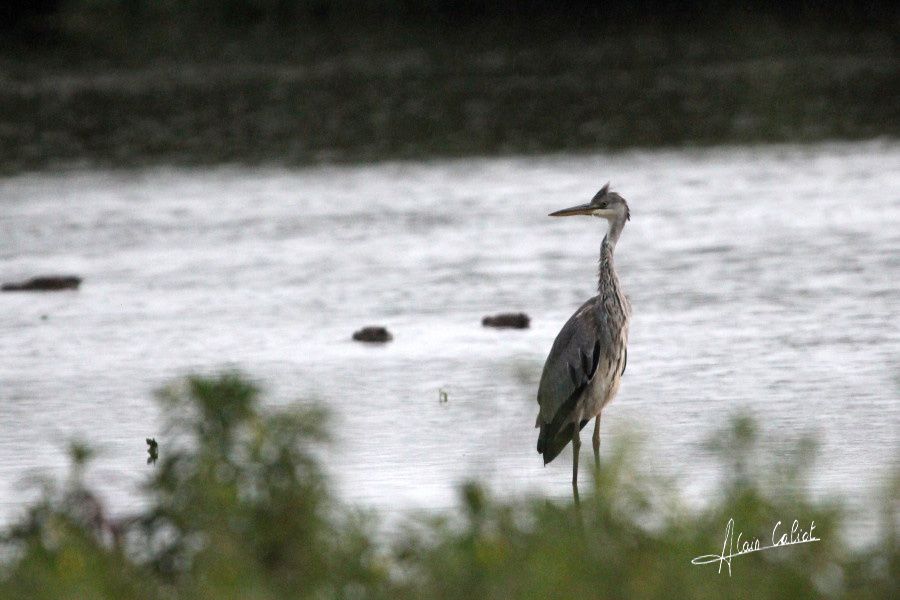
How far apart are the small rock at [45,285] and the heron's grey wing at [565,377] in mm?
9488

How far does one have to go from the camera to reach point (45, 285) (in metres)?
18.1

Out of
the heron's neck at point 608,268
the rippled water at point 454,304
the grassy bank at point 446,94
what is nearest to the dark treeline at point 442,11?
the grassy bank at point 446,94

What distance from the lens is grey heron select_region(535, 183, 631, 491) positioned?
953 cm

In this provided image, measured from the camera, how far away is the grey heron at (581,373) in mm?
9531

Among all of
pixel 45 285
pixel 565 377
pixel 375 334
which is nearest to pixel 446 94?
pixel 45 285

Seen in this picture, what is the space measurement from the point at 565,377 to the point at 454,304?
6.77m

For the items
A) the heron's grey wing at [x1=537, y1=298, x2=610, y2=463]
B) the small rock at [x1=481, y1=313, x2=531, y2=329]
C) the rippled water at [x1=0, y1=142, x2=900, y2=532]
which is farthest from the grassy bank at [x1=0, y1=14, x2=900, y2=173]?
the heron's grey wing at [x1=537, y1=298, x2=610, y2=463]

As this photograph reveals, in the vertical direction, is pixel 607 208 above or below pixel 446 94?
above

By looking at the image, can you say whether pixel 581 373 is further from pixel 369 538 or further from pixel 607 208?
pixel 369 538

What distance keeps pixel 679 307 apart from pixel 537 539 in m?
9.97
